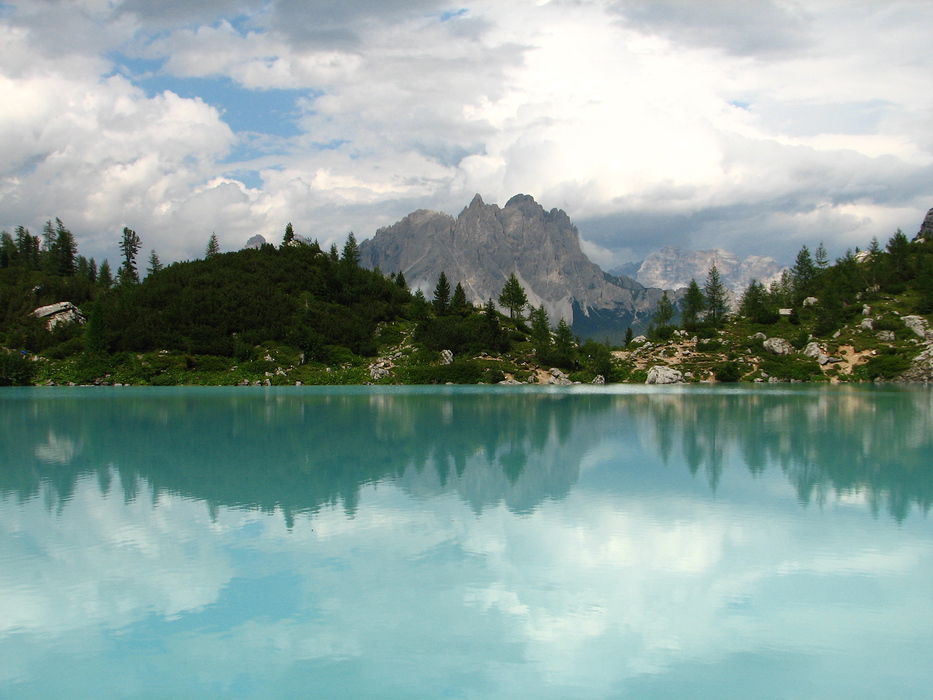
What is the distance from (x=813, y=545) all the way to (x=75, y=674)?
12.6 m

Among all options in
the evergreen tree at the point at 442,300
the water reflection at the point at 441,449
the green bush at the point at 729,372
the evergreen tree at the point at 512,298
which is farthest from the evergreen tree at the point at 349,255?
the water reflection at the point at 441,449

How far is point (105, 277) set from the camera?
5512 inches

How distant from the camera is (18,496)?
54.8 ft

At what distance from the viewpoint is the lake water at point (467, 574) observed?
297 inches

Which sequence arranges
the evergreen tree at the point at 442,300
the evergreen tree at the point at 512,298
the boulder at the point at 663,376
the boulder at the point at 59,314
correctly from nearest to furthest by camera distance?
1. the boulder at the point at 663,376
2. the boulder at the point at 59,314
3. the evergreen tree at the point at 442,300
4. the evergreen tree at the point at 512,298

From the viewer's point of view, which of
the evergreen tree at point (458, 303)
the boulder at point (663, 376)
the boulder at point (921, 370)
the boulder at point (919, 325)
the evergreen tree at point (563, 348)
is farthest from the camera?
the evergreen tree at point (458, 303)

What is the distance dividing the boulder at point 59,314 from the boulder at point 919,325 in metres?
133

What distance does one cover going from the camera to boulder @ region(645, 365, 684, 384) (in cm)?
9228

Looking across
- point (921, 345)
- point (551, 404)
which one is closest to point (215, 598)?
point (551, 404)

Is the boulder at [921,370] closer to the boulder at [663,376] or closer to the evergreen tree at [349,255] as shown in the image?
the boulder at [663,376]

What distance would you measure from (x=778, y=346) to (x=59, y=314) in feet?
384

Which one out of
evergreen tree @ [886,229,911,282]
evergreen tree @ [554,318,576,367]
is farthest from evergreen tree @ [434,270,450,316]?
evergreen tree @ [886,229,911,282]

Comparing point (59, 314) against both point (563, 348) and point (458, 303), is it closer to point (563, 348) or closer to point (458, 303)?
point (458, 303)

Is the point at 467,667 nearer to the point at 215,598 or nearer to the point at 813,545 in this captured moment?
the point at 215,598
